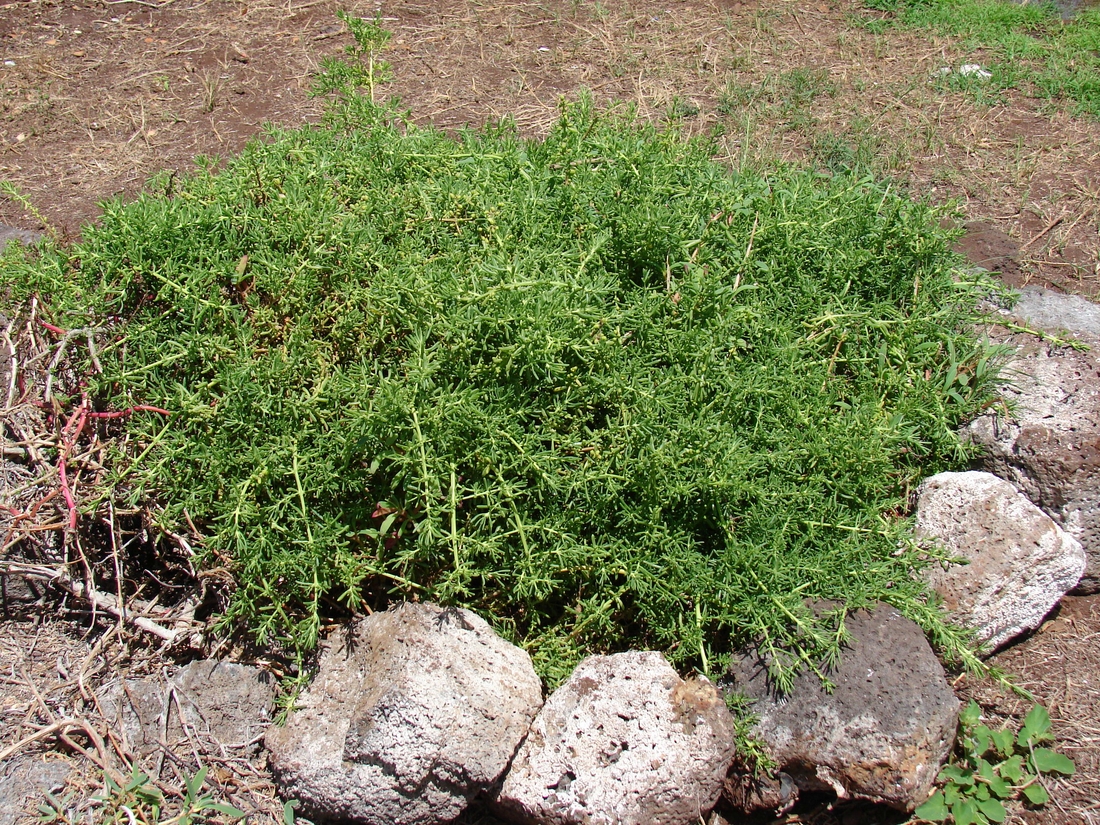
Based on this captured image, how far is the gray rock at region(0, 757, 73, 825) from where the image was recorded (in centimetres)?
283

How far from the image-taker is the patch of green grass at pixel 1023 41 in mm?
5883

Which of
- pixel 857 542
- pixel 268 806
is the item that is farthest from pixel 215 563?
pixel 857 542

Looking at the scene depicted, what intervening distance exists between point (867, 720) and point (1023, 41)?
5.27 metres

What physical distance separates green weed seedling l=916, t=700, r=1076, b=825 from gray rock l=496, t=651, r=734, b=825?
69 centimetres

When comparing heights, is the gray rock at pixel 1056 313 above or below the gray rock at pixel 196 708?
above

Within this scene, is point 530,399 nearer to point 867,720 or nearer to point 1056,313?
point 867,720

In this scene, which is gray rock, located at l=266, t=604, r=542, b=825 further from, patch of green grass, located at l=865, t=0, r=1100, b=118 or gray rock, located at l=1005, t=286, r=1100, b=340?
patch of green grass, located at l=865, t=0, r=1100, b=118

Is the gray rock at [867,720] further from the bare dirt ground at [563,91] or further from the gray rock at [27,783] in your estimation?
the bare dirt ground at [563,91]

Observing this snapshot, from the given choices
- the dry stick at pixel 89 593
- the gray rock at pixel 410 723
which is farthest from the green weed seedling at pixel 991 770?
the dry stick at pixel 89 593

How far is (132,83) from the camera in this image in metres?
6.26

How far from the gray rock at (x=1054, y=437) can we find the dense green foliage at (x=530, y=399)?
0.14 metres

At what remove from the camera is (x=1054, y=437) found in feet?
11.5

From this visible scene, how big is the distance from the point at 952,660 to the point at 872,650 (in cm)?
37

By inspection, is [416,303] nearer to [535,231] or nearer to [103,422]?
[535,231]
